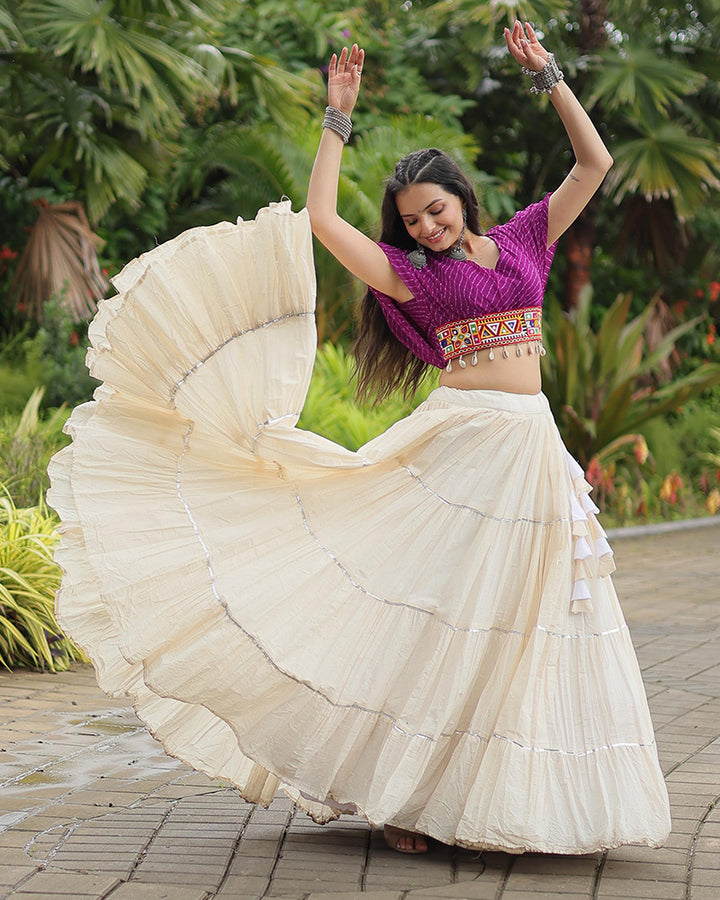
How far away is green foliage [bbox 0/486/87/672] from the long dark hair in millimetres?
2859

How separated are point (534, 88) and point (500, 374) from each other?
0.85 meters

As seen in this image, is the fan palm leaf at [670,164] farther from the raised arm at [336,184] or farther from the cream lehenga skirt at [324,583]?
the cream lehenga skirt at [324,583]

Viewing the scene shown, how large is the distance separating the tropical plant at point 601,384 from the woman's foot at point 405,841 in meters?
9.38

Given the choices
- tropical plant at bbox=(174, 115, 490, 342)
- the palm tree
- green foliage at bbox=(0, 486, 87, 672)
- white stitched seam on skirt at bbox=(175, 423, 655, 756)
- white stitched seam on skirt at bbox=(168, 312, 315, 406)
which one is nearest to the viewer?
white stitched seam on skirt at bbox=(175, 423, 655, 756)

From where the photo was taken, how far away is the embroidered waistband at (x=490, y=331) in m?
3.53

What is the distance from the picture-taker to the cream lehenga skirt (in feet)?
10.4

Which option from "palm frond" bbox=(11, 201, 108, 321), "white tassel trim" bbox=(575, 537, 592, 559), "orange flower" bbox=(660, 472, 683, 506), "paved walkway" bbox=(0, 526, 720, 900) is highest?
"palm frond" bbox=(11, 201, 108, 321)

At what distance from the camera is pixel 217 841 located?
3.59 m

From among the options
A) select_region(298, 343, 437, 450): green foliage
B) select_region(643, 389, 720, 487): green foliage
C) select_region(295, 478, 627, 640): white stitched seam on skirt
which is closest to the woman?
select_region(295, 478, 627, 640): white stitched seam on skirt

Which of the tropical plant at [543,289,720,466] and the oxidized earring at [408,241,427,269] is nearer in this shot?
the oxidized earring at [408,241,427,269]

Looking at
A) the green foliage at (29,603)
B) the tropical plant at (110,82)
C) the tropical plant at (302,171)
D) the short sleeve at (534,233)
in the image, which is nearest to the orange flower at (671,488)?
the tropical plant at (302,171)

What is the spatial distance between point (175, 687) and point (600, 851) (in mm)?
1195

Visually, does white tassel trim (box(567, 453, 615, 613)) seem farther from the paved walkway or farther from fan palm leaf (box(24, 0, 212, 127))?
fan palm leaf (box(24, 0, 212, 127))

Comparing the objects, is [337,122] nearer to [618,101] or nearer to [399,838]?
[399,838]
